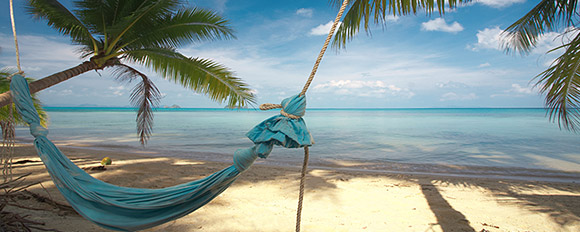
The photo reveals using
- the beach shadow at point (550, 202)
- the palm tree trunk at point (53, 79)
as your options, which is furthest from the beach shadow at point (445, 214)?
the palm tree trunk at point (53, 79)

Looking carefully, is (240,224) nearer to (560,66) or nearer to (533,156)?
(560,66)

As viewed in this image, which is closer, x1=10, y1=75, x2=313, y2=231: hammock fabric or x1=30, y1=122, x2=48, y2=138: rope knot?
x1=10, y1=75, x2=313, y2=231: hammock fabric

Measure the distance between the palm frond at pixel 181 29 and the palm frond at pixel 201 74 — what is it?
182 millimetres

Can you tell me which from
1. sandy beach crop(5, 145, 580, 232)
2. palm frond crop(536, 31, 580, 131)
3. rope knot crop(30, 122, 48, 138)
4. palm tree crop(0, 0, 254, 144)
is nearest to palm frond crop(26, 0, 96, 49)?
palm tree crop(0, 0, 254, 144)

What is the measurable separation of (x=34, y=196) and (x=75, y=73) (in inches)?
43.7

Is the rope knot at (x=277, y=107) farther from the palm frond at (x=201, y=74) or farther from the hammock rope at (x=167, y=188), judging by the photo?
the palm frond at (x=201, y=74)

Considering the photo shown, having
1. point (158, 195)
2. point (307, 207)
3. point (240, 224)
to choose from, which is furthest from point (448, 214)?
point (158, 195)

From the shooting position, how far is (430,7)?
2457 mm

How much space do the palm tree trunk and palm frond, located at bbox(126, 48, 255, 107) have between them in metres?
0.70

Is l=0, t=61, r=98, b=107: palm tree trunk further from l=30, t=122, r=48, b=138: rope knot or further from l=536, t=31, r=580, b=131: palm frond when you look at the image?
l=536, t=31, r=580, b=131: palm frond

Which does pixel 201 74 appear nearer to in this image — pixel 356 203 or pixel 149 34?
pixel 149 34

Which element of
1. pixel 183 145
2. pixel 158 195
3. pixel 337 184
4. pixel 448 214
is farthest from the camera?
pixel 183 145

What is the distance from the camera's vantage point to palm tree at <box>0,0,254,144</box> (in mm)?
3146

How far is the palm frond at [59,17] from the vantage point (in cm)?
305
